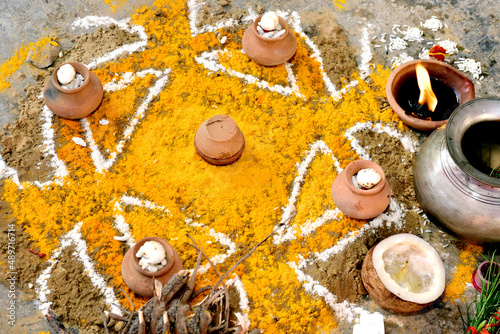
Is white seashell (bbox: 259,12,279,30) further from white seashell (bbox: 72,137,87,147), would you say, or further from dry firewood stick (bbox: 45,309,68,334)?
dry firewood stick (bbox: 45,309,68,334)

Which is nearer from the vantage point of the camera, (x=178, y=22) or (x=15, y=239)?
(x=15, y=239)

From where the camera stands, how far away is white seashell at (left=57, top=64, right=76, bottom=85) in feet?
12.8

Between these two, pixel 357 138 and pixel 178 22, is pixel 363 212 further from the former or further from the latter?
pixel 178 22

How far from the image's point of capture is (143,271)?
322cm

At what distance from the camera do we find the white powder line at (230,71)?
4.38m

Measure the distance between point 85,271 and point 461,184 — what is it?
2978 mm

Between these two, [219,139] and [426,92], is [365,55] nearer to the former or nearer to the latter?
[426,92]

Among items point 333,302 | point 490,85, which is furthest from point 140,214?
point 490,85

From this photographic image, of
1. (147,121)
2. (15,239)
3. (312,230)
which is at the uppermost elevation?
(147,121)

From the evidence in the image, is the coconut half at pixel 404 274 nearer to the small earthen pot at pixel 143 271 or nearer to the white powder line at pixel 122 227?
the small earthen pot at pixel 143 271

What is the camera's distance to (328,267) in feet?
12.0

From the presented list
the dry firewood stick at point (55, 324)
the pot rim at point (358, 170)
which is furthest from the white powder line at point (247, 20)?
the dry firewood stick at point (55, 324)

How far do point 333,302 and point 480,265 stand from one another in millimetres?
1189

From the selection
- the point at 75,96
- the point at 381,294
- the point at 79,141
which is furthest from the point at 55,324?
the point at 381,294
